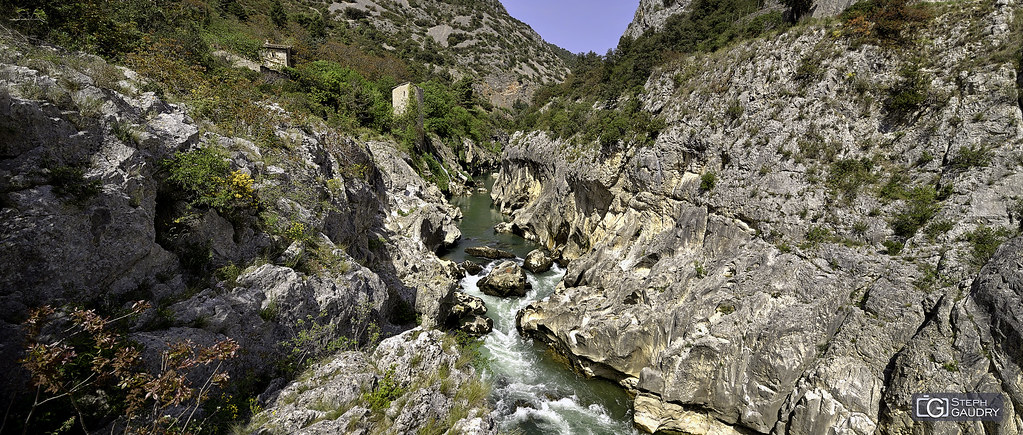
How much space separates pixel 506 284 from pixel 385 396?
598 inches

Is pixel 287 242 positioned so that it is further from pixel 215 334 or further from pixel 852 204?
pixel 852 204

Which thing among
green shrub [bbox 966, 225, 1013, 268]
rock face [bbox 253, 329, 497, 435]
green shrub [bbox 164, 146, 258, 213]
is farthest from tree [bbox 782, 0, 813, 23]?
green shrub [bbox 164, 146, 258, 213]

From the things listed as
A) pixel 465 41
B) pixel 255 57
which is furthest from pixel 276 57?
pixel 465 41

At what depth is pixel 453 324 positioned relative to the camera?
56.5ft

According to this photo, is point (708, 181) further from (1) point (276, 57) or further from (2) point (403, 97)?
(2) point (403, 97)

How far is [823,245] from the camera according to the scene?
1294 cm

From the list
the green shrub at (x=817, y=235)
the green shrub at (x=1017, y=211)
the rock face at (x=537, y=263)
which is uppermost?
the green shrub at (x=1017, y=211)

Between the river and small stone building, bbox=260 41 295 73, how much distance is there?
78.5 ft

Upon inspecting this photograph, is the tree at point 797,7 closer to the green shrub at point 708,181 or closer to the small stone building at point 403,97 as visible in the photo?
the green shrub at point 708,181

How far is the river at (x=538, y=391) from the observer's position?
13000 mm

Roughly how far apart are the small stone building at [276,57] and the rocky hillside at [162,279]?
2122cm

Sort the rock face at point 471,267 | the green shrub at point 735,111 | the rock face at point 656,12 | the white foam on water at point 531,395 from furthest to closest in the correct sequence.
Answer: the rock face at point 656,12 → the rock face at point 471,267 → the green shrub at point 735,111 → the white foam on water at point 531,395

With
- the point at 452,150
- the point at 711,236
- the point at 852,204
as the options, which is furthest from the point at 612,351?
the point at 452,150

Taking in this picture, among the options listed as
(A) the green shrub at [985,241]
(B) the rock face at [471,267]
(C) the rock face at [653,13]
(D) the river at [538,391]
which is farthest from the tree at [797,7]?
(B) the rock face at [471,267]
